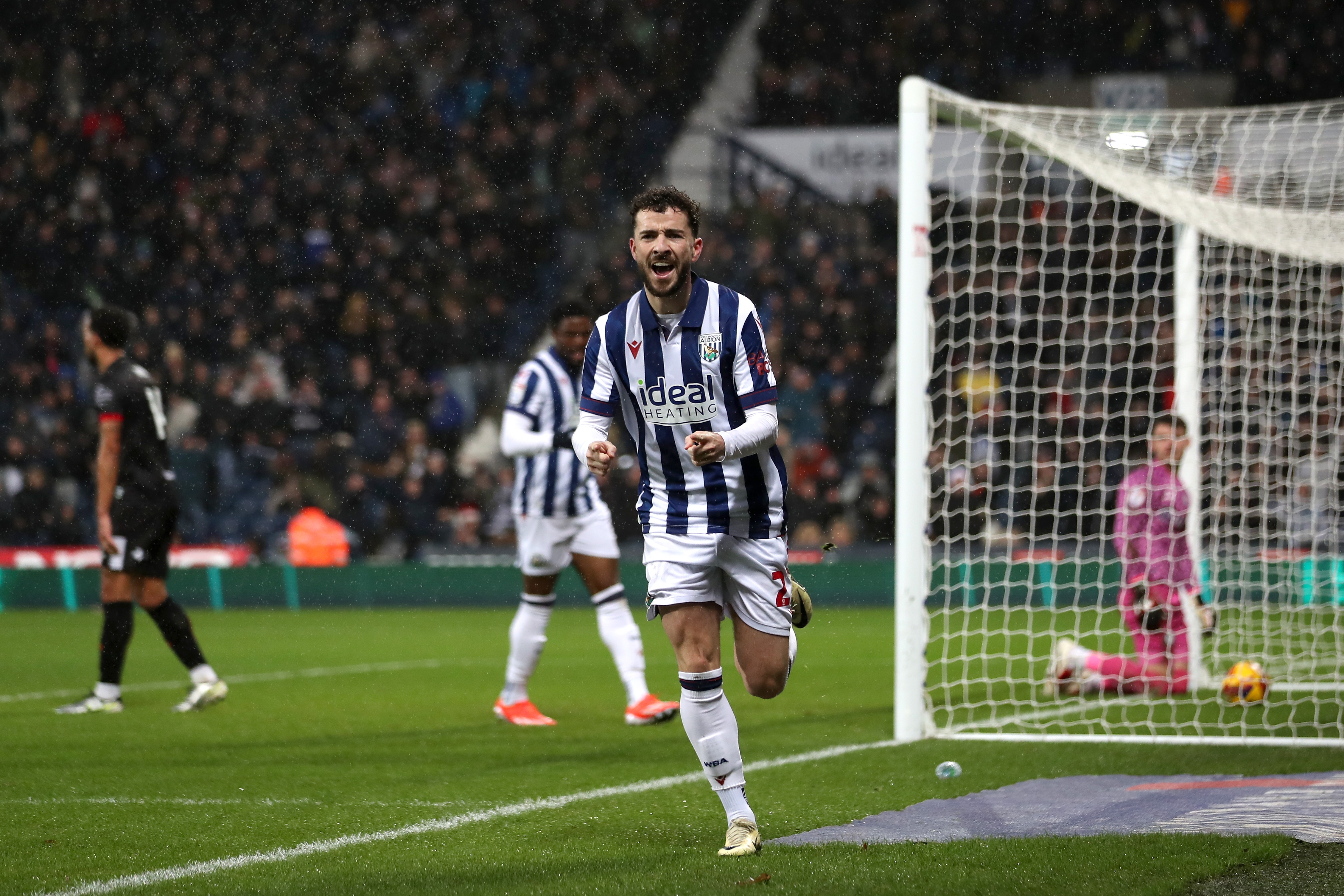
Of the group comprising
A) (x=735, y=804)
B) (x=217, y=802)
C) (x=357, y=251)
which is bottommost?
(x=217, y=802)

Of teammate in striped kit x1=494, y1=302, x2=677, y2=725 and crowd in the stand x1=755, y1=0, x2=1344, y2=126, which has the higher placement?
crowd in the stand x1=755, y1=0, x2=1344, y2=126

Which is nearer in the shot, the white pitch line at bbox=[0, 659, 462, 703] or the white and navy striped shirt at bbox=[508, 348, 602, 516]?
the white and navy striped shirt at bbox=[508, 348, 602, 516]

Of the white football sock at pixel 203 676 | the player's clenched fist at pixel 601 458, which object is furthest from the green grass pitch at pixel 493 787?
the player's clenched fist at pixel 601 458

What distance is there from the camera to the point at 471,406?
19.6m

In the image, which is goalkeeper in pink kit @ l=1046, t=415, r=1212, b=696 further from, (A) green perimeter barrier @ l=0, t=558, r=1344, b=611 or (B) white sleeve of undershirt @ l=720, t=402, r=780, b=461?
(A) green perimeter barrier @ l=0, t=558, r=1344, b=611

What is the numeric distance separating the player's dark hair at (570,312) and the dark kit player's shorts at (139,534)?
2.53m

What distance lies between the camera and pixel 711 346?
4.79 m

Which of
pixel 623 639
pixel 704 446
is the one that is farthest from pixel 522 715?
pixel 704 446

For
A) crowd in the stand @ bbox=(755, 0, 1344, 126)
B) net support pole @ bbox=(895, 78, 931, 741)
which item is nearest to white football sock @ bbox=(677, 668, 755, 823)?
net support pole @ bbox=(895, 78, 931, 741)

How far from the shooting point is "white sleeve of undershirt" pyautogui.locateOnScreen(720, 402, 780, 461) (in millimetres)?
4602

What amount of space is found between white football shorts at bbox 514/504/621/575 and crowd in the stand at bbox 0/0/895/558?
885cm

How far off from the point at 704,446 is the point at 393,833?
5.95 feet

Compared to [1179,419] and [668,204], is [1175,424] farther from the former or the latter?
[668,204]

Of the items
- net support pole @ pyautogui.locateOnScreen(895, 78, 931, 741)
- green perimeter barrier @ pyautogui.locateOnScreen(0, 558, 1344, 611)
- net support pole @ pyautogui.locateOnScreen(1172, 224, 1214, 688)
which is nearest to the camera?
net support pole @ pyautogui.locateOnScreen(895, 78, 931, 741)
